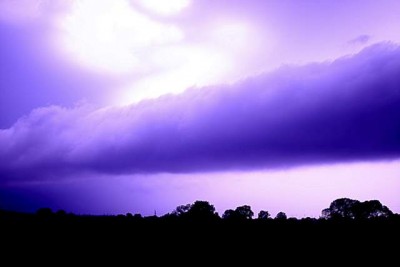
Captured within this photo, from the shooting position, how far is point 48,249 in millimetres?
13047

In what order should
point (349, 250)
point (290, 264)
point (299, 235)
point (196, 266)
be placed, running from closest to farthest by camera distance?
1. point (196, 266)
2. point (290, 264)
3. point (349, 250)
4. point (299, 235)

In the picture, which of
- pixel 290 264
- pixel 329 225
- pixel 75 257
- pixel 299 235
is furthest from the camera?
pixel 329 225

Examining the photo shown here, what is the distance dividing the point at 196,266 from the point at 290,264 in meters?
4.04

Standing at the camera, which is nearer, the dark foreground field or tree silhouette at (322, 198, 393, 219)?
the dark foreground field

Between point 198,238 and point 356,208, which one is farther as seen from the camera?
point 356,208

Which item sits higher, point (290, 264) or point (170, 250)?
point (170, 250)

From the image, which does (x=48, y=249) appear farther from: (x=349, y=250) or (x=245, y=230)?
(x=349, y=250)

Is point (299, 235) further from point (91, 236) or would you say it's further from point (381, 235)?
point (91, 236)

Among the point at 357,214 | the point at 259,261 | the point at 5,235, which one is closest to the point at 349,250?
the point at 259,261

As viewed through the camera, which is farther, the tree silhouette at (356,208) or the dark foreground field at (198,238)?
the tree silhouette at (356,208)

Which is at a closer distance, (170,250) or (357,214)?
(170,250)

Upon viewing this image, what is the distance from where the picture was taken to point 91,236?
48.2 ft

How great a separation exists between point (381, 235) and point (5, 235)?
1706 cm

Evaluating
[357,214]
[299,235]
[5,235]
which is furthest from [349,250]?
[357,214]
